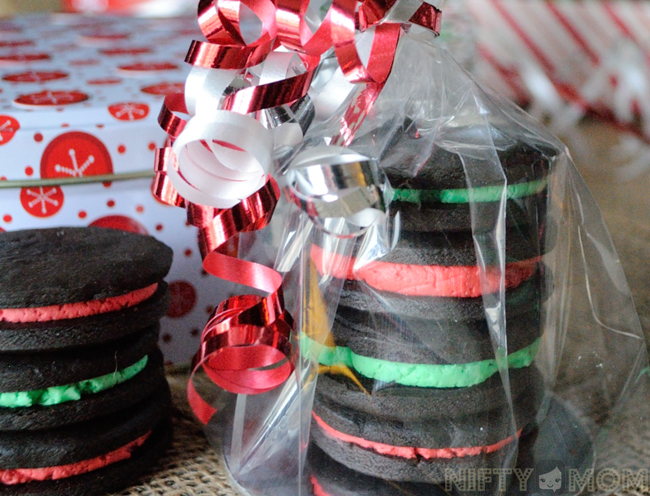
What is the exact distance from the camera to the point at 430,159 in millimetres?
510

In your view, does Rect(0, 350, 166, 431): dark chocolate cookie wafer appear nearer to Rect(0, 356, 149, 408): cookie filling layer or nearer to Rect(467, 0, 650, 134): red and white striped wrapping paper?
Rect(0, 356, 149, 408): cookie filling layer

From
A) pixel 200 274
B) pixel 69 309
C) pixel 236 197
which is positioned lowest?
pixel 200 274

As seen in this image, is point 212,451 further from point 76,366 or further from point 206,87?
point 206,87

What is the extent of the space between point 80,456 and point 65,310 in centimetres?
13

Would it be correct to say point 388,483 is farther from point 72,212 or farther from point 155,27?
point 155,27

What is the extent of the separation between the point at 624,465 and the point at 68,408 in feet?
1.62

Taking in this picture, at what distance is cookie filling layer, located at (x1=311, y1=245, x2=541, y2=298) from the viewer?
50 centimetres

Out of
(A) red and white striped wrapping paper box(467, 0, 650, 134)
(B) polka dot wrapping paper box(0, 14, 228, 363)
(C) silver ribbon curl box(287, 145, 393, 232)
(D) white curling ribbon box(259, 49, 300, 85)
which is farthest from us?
(A) red and white striped wrapping paper box(467, 0, 650, 134)

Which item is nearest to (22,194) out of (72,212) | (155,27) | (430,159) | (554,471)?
(72,212)

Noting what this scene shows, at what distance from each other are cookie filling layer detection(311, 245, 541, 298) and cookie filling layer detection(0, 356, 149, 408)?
8.8 inches

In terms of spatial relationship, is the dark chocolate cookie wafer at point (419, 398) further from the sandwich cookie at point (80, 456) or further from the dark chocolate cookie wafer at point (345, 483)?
the sandwich cookie at point (80, 456)

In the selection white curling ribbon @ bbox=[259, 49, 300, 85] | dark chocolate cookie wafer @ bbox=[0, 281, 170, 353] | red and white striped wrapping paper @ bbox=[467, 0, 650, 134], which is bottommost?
red and white striped wrapping paper @ bbox=[467, 0, 650, 134]

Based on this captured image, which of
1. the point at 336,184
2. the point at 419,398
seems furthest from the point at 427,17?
the point at 419,398

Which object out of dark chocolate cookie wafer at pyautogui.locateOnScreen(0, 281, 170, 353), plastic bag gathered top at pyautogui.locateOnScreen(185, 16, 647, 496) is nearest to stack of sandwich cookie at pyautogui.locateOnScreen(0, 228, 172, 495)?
dark chocolate cookie wafer at pyautogui.locateOnScreen(0, 281, 170, 353)
